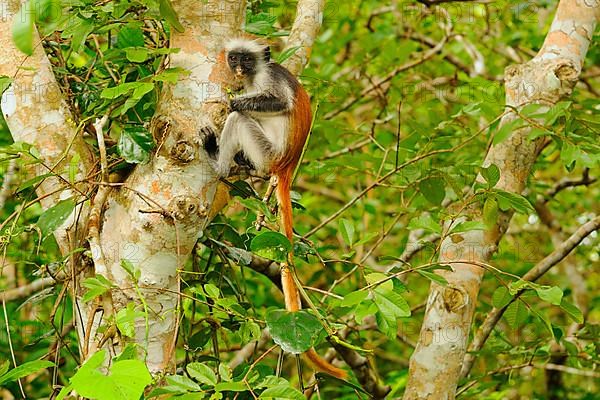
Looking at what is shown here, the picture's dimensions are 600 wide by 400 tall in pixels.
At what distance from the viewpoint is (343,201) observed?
5488 mm

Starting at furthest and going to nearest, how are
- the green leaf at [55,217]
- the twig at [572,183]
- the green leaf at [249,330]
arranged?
the twig at [572,183] < the green leaf at [249,330] < the green leaf at [55,217]

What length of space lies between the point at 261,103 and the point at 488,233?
3.49ft

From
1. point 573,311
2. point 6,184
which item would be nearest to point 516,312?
point 573,311

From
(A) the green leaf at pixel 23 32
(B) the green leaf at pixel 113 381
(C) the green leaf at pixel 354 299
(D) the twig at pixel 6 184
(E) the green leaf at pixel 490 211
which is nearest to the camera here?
(A) the green leaf at pixel 23 32

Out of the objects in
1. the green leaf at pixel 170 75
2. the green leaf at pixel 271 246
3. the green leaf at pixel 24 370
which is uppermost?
the green leaf at pixel 170 75

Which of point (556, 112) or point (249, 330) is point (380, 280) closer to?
point (249, 330)

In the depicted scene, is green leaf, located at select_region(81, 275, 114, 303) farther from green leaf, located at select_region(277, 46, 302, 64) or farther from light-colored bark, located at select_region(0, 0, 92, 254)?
green leaf, located at select_region(277, 46, 302, 64)

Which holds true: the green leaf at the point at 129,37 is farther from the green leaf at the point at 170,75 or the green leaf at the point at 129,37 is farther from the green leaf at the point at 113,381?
the green leaf at the point at 113,381

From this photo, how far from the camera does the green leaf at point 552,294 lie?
1.79 meters

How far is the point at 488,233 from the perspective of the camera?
8.55 ft

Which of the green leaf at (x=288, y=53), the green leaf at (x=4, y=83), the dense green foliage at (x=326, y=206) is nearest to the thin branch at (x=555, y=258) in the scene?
the dense green foliage at (x=326, y=206)

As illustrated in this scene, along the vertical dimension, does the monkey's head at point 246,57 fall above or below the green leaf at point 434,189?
above

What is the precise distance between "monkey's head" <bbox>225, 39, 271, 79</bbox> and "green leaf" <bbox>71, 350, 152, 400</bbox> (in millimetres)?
961

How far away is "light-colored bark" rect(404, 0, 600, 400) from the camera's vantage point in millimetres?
2400
